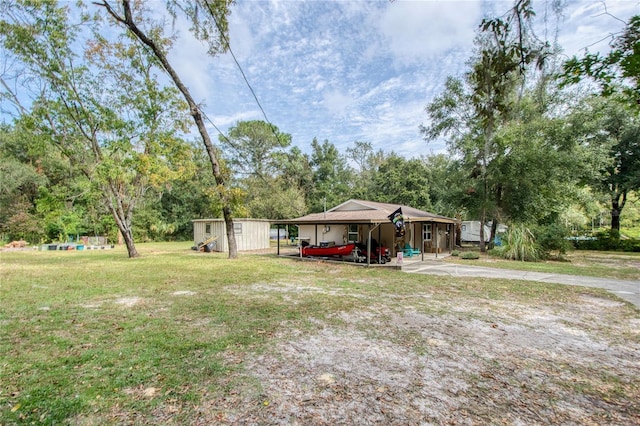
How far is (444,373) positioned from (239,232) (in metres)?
17.7

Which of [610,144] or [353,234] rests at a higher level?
[610,144]

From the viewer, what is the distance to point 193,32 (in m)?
11.8

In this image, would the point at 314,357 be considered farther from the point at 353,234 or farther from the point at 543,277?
the point at 353,234

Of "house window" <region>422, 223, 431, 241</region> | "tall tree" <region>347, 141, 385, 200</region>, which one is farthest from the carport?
"tall tree" <region>347, 141, 385, 200</region>

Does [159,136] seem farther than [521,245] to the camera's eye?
Yes

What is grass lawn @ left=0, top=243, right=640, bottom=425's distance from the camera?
2529mm

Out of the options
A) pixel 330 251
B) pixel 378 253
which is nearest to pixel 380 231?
pixel 378 253

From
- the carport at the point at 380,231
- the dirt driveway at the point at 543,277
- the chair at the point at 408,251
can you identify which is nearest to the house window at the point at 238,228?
the carport at the point at 380,231

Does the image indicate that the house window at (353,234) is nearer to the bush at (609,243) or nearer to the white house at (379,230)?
the white house at (379,230)

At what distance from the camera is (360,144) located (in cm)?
4231

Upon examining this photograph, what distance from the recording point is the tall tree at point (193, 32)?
1003cm

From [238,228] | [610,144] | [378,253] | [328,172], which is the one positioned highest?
[328,172]

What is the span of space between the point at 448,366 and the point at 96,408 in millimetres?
3420

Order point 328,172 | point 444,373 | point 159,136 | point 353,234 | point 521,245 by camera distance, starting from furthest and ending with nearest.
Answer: point 328,172 → point 353,234 → point 159,136 → point 521,245 → point 444,373
